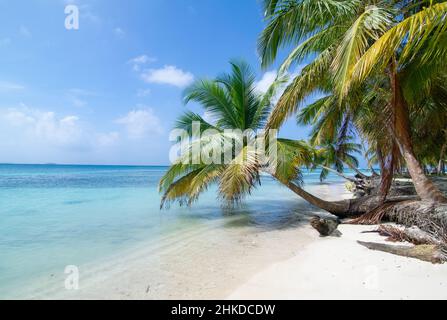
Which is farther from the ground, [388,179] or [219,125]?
[219,125]

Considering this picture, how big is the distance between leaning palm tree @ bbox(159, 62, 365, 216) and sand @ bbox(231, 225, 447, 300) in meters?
2.61

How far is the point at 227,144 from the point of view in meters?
6.68

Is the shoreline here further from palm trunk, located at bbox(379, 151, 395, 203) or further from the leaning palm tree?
palm trunk, located at bbox(379, 151, 395, 203)

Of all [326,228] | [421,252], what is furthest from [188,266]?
[421,252]

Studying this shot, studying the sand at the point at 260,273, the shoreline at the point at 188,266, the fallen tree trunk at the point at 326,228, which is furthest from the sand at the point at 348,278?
the fallen tree trunk at the point at 326,228

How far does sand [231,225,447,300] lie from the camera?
265 cm

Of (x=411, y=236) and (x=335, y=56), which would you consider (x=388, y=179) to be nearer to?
(x=411, y=236)

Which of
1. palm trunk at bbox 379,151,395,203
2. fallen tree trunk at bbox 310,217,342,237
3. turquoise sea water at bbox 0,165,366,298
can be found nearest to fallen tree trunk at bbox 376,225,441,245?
fallen tree trunk at bbox 310,217,342,237

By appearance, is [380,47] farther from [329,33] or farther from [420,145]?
[420,145]

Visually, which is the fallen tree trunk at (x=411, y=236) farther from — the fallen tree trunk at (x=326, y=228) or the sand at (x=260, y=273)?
the fallen tree trunk at (x=326, y=228)

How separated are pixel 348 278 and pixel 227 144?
436 centimetres

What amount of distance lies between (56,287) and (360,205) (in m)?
7.21
